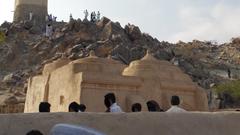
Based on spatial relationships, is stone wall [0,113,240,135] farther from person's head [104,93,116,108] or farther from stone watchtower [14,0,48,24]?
stone watchtower [14,0,48,24]

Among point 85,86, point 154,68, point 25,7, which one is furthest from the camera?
point 25,7

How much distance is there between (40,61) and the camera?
4394 cm

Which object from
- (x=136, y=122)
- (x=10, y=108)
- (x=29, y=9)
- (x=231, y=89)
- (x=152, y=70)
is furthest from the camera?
(x=29, y=9)

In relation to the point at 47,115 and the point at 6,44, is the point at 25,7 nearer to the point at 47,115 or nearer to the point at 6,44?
the point at 6,44

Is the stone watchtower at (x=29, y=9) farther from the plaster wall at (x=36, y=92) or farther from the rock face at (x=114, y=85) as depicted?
the rock face at (x=114, y=85)

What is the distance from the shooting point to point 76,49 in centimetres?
4088

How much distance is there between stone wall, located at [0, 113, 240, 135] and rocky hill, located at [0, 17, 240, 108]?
2820 centimetres

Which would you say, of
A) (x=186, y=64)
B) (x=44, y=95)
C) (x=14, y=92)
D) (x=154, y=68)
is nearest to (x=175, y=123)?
(x=154, y=68)

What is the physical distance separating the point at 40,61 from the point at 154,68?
2561 centimetres

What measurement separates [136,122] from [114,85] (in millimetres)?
10381

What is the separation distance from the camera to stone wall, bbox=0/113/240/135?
7.12 meters

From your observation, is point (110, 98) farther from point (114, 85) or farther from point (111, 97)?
point (114, 85)

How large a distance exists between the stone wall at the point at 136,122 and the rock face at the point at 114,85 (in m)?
8.39

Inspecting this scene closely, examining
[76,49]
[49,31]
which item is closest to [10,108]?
[76,49]
